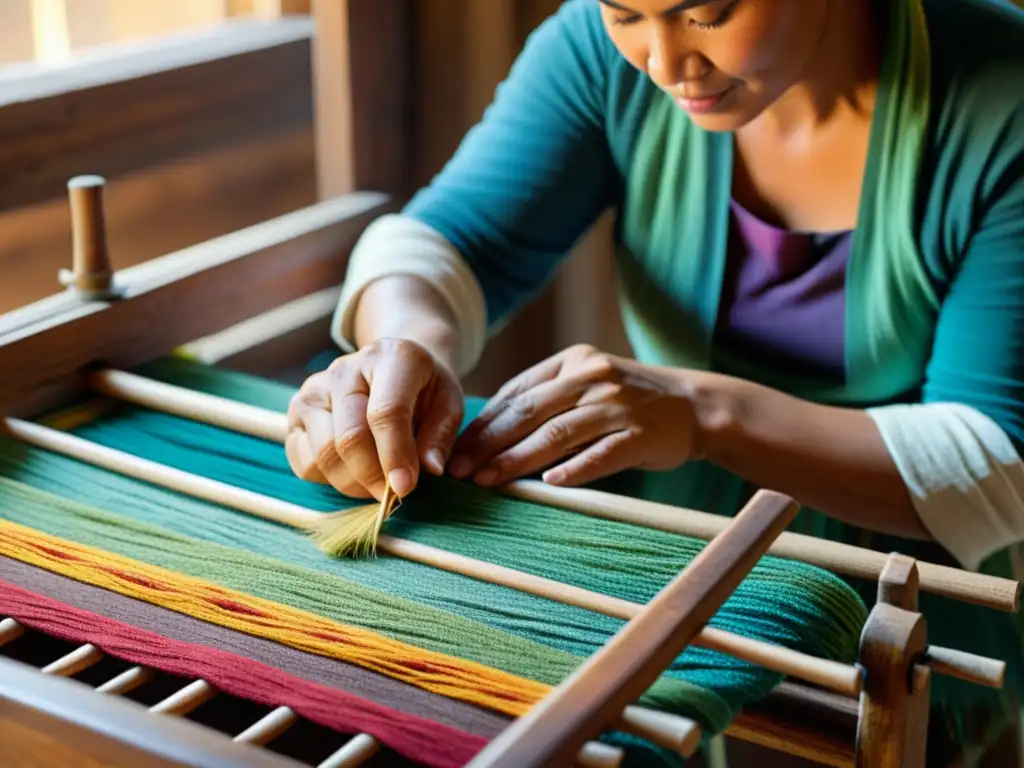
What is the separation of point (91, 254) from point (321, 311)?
394mm

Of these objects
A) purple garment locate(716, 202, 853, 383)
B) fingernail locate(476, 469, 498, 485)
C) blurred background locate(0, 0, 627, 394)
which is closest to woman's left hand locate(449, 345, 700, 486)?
fingernail locate(476, 469, 498, 485)

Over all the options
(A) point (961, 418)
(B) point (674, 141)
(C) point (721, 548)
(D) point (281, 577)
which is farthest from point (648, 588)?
(B) point (674, 141)

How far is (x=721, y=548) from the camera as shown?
75 cm

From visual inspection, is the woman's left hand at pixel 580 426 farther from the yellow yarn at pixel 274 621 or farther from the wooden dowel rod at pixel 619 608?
the yellow yarn at pixel 274 621

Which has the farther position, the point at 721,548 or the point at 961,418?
the point at 961,418

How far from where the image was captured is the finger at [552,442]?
951 mm

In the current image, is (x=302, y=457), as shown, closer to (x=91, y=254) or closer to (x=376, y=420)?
(x=376, y=420)

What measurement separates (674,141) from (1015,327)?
0.35 metres

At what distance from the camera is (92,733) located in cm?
59

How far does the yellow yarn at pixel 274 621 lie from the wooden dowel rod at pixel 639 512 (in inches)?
8.0

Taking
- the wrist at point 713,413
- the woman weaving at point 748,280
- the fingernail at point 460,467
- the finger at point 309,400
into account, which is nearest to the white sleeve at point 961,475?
the woman weaving at point 748,280

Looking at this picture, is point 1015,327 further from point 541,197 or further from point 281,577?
point 281,577

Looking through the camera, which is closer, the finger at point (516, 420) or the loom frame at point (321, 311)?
the loom frame at point (321, 311)

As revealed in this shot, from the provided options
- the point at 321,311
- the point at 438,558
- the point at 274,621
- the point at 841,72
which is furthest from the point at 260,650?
the point at 321,311
